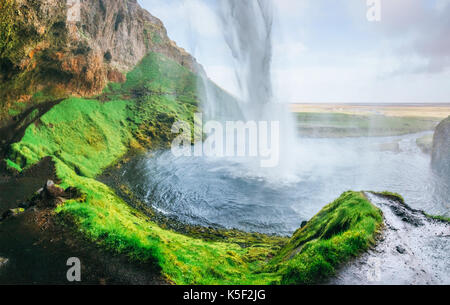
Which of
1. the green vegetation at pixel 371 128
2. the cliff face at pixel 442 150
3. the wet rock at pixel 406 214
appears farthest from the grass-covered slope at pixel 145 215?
the green vegetation at pixel 371 128

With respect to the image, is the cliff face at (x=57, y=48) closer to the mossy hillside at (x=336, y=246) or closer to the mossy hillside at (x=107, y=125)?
the mossy hillside at (x=107, y=125)

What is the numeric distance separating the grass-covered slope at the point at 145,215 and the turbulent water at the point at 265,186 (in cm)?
272

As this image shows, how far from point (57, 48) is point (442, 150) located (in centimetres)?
4220

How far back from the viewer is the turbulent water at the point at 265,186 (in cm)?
1670

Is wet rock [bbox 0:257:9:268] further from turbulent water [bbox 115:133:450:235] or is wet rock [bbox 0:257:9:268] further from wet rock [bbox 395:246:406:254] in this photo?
wet rock [bbox 395:246:406:254]

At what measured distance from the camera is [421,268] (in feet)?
19.8

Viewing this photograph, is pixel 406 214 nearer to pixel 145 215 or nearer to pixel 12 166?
pixel 145 215

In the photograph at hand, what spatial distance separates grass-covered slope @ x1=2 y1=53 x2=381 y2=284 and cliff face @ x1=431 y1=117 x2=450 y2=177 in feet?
75.7

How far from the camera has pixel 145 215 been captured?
15.4 metres

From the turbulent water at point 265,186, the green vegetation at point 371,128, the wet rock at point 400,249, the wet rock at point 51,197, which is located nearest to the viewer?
the wet rock at point 400,249

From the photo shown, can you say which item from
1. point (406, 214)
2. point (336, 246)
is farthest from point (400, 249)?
point (406, 214)

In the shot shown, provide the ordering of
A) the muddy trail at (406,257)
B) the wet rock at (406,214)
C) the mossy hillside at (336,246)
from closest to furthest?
the muddy trail at (406,257) → the mossy hillside at (336,246) → the wet rock at (406,214)

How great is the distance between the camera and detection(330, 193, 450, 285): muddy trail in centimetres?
567
